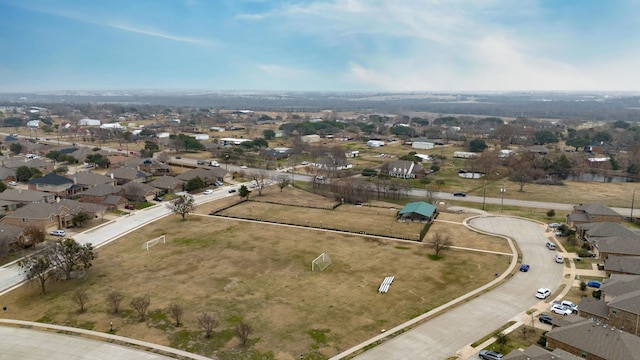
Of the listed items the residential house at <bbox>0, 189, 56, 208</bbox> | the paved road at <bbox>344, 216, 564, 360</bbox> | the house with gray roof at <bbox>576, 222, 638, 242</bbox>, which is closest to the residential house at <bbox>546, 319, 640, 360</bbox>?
the paved road at <bbox>344, 216, 564, 360</bbox>

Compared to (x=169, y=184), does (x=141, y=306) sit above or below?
below

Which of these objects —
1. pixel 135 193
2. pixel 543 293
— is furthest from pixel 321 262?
pixel 135 193

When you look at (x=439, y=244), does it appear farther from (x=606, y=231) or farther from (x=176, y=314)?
(x=176, y=314)

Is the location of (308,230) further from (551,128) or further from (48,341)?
(551,128)

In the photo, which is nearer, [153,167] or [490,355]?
[490,355]

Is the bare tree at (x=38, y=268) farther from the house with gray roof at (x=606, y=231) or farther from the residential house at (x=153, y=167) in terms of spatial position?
the house with gray roof at (x=606, y=231)

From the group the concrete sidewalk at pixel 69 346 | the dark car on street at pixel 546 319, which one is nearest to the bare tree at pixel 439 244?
the dark car on street at pixel 546 319

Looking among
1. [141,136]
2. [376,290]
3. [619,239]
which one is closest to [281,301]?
[376,290]
